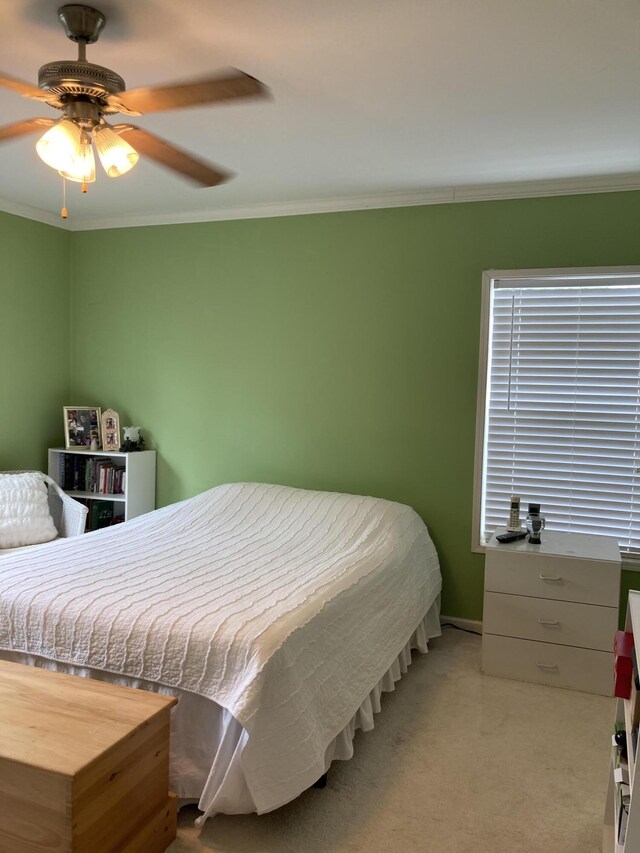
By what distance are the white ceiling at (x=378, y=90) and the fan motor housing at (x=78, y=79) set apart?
0.25 meters

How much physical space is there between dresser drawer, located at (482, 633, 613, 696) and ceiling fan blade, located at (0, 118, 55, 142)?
2.74m

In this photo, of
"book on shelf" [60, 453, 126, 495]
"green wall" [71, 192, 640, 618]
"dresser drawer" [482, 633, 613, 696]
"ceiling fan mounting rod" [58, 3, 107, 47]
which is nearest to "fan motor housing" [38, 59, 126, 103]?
"ceiling fan mounting rod" [58, 3, 107, 47]

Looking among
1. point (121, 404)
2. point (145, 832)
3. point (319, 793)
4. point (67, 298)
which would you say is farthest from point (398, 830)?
point (67, 298)

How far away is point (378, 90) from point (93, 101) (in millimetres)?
1012

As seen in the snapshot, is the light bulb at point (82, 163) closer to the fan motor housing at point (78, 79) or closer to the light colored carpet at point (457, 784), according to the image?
the fan motor housing at point (78, 79)

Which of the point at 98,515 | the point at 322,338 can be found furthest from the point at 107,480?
the point at 322,338

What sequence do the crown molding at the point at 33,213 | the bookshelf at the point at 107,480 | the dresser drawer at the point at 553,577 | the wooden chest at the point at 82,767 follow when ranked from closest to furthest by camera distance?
the wooden chest at the point at 82,767 < the dresser drawer at the point at 553,577 < the crown molding at the point at 33,213 < the bookshelf at the point at 107,480

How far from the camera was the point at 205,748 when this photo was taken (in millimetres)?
2094

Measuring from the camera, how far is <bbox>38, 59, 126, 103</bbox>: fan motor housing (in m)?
1.71

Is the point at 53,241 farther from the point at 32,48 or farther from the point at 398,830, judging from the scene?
the point at 398,830

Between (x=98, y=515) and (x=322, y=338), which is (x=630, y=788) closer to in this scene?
(x=322, y=338)

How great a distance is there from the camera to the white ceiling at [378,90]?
6.18 ft

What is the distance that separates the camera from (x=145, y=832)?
188cm

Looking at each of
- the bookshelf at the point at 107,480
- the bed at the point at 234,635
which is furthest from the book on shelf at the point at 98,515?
the bed at the point at 234,635
